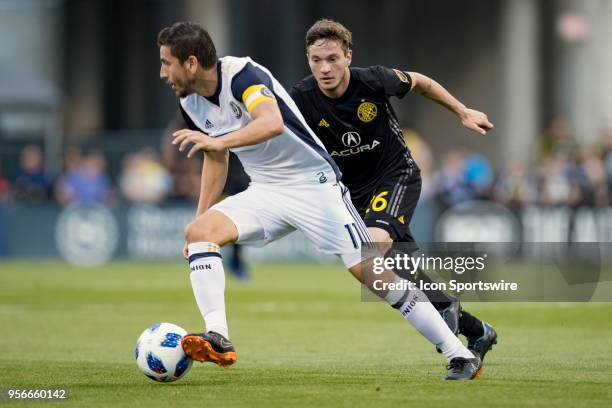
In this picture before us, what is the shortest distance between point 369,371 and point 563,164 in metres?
13.4

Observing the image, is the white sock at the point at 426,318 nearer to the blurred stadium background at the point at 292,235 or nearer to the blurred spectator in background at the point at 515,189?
the blurred stadium background at the point at 292,235

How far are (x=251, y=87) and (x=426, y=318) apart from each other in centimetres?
178

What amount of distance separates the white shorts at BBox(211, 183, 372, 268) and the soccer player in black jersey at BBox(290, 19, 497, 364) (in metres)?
0.37

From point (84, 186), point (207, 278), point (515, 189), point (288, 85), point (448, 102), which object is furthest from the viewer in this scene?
point (288, 85)

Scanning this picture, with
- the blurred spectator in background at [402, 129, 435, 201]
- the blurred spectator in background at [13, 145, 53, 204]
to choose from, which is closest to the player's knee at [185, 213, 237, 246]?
the blurred spectator in background at [402, 129, 435, 201]

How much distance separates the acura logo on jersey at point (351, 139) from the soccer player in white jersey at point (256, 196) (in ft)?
1.76

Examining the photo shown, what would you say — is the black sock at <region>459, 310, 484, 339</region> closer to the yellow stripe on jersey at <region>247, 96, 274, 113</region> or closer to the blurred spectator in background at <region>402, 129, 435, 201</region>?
the yellow stripe on jersey at <region>247, 96, 274, 113</region>

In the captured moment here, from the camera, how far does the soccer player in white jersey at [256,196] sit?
7570mm

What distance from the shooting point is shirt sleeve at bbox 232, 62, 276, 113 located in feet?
24.6

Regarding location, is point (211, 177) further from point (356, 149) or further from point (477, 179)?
point (477, 179)

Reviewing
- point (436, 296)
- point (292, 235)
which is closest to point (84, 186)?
point (292, 235)

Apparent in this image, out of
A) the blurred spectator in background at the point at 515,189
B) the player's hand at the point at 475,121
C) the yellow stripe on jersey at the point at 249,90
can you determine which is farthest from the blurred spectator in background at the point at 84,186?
the yellow stripe on jersey at the point at 249,90

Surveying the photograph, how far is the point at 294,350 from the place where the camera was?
32.5 feet

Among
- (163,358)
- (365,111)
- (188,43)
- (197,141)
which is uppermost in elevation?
(188,43)
